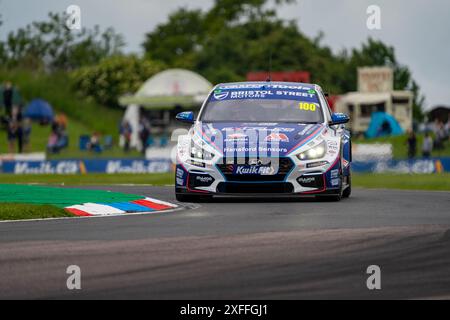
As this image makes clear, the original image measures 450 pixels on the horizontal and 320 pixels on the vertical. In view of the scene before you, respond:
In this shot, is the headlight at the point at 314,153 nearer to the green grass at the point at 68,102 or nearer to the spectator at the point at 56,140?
the spectator at the point at 56,140

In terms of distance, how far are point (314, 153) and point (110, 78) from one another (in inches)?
2557

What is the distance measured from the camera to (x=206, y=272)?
8336 mm

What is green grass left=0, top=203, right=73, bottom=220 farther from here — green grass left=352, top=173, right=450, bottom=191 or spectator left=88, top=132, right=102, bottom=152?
spectator left=88, top=132, right=102, bottom=152

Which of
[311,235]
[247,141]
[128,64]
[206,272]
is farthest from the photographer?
[128,64]

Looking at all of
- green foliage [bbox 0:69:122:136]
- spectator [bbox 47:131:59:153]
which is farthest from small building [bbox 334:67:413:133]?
spectator [bbox 47:131:59:153]

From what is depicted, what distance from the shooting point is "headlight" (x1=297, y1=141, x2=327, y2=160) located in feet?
51.2

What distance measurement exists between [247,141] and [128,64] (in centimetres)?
6651

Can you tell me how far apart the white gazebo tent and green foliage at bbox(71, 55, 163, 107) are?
15638 millimetres

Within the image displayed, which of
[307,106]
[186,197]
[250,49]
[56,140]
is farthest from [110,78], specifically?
[186,197]

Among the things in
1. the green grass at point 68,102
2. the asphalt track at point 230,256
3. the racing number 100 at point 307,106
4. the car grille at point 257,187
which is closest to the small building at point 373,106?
the green grass at point 68,102

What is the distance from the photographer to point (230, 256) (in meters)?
9.02
